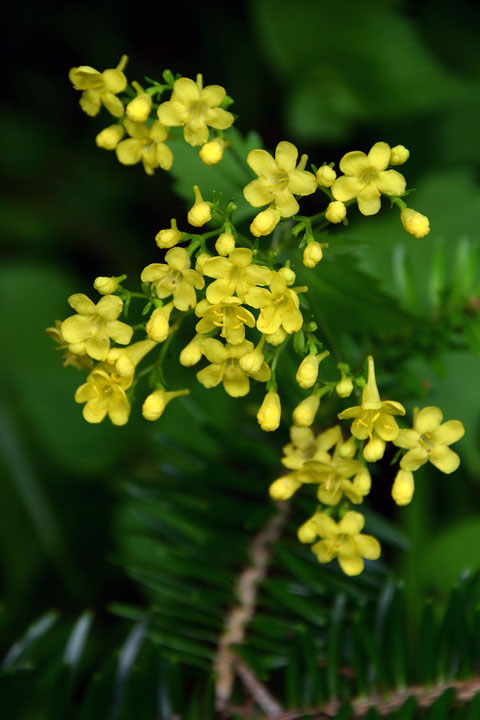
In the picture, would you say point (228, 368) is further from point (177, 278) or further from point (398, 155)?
point (398, 155)

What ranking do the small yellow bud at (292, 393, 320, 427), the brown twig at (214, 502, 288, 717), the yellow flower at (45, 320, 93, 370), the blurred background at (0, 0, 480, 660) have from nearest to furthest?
the small yellow bud at (292, 393, 320, 427) < the yellow flower at (45, 320, 93, 370) < the brown twig at (214, 502, 288, 717) < the blurred background at (0, 0, 480, 660)

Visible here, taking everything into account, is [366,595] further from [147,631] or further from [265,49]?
[265,49]

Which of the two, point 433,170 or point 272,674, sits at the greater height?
point 433,170

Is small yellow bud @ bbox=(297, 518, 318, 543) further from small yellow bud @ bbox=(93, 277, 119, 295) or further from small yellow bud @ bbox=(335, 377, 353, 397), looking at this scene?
small yellow bud @ bbox=(93, 277, 119, 295)

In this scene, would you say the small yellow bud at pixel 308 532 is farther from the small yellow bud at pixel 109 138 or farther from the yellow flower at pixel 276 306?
the small yellow bud at pixel 109 138

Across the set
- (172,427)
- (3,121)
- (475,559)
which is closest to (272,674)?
(475,559)

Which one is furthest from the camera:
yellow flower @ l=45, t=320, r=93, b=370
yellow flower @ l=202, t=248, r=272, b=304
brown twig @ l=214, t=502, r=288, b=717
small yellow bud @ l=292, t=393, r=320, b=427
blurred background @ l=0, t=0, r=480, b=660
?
blurred background @ l=0, t=0, r=480, b=660

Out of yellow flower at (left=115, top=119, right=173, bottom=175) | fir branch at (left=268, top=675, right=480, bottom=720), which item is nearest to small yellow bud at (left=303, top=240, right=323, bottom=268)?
yellow flower at (left=115, top=119, right=173, bottom=175)
